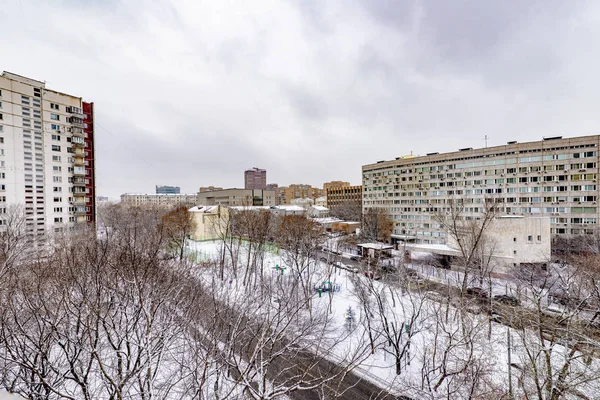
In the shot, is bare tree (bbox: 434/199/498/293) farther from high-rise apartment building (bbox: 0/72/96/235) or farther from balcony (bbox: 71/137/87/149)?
balcony (bbox: 71/137/87/149)

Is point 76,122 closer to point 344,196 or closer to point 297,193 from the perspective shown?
point 344,196

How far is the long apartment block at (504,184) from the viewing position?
35844mm

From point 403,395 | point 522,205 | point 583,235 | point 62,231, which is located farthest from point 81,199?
point 583,235

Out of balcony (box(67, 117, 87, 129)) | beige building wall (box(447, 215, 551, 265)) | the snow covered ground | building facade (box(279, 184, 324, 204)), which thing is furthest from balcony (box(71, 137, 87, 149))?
building facade (box(279, 184, 324, 204))

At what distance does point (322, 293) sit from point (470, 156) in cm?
3534

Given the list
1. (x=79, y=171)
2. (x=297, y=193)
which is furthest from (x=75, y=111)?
(x=297, y=193)

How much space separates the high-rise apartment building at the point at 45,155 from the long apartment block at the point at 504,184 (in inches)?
1793

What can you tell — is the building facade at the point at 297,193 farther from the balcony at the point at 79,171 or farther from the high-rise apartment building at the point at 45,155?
the balcony at the point at 79,171

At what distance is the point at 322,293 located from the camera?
24.1 meters

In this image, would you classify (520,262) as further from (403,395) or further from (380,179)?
(380,179)

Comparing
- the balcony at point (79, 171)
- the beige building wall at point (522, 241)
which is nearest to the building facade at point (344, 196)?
the beige building wall at point (522, 241)

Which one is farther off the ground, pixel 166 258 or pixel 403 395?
pixel 166 258

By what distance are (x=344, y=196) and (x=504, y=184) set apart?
5071 cm

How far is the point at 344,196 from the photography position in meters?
89.0
